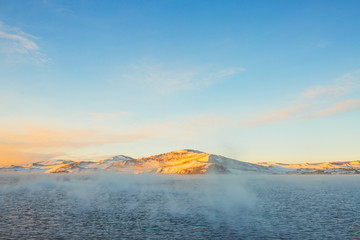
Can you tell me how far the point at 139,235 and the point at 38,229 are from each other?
22.1m

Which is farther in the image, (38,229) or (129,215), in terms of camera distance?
(129,215)

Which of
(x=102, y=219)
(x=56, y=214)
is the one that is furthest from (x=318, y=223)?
(x=56, y=214)

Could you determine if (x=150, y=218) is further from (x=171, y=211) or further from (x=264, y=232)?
(x=264, y=232)

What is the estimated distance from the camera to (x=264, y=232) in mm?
Result: 55594

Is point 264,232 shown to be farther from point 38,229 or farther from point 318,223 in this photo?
point 38,229

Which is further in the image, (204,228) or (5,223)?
(5,223)

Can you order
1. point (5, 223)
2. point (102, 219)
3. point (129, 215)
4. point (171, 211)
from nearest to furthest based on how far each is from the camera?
point (5, 223)
point (102, 219)
point (129, 215)
point (171, 211)

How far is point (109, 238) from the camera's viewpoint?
167 ft

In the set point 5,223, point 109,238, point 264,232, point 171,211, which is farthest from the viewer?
point 171,211

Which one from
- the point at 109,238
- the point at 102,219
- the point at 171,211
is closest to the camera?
the point at 109,238

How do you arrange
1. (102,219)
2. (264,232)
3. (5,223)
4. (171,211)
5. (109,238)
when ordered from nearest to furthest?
(109,238) < (264,232) < (5,223) < (102,219) < (171,211)

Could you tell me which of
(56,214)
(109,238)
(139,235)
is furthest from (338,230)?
(56,214)

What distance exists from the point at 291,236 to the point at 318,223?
16.1 meters

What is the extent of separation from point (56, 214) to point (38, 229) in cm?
1892
